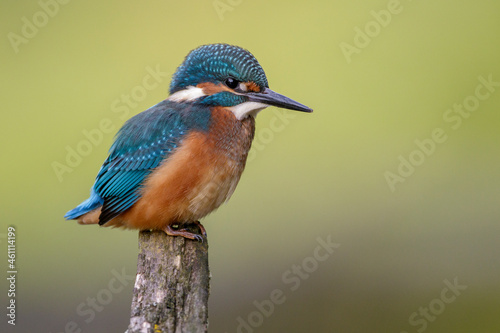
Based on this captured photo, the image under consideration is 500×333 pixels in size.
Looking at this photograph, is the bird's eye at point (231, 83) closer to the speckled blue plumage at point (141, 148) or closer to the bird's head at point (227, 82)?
the bird's head at point (227, 82)

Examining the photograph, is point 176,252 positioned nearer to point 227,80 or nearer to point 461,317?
point 227,80

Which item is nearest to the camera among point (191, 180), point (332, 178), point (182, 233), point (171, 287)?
point (171, 287)

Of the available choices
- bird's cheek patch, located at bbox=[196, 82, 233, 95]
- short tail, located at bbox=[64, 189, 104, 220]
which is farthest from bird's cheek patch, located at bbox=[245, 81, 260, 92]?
short tail, located at bbox=[64, 189, 104, 220]

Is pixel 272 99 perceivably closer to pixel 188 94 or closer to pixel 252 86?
pixel 252 86

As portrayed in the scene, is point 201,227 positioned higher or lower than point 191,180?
lower

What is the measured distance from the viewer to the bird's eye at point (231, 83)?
3652 millimetres

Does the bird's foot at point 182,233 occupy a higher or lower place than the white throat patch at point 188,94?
lower

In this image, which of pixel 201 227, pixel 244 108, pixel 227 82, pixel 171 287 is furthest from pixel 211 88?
pixel 171 287

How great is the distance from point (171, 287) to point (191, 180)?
2.62ft

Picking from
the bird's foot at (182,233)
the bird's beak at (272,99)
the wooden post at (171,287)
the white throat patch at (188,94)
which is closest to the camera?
Result: the wooden post at (171,287)

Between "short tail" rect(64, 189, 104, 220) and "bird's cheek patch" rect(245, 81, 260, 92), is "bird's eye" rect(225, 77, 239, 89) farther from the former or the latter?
"short tail" rect(64, 189, 104, 220)

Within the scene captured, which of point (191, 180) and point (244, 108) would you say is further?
point (244, 108)

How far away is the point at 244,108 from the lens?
12.2 ft

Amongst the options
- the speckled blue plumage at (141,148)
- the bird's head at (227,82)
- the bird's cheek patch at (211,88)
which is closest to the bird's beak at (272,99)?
the bird's head at (227,82)
